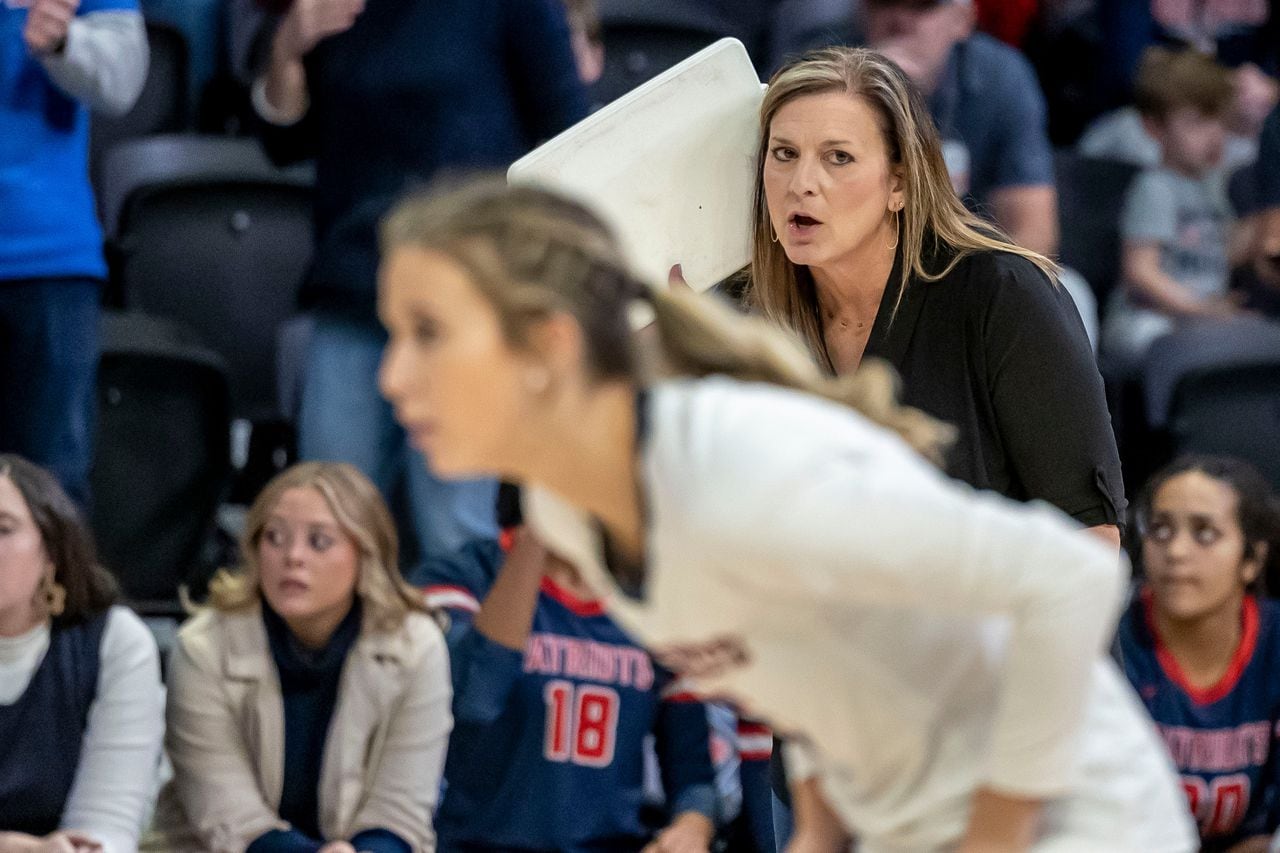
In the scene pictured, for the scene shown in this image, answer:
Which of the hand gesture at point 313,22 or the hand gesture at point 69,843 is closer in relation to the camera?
the hand gesture at point 69,843

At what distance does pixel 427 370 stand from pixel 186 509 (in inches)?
129

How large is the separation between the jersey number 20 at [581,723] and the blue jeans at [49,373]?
42.0 inches

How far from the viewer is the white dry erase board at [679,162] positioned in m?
2.79

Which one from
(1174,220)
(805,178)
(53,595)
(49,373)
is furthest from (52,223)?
(1174,220)

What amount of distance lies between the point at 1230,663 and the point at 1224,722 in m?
0.15

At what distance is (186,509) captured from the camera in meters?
4.78

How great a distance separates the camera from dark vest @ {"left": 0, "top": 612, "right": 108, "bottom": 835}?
378 centimetres

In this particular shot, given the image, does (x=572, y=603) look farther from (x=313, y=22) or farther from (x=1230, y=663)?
(x=1230, y=663)

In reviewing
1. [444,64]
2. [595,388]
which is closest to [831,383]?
[595,388]

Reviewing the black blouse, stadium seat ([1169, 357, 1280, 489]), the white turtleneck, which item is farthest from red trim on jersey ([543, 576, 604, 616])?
stadium seat ([1169, 357, 1280, 489])

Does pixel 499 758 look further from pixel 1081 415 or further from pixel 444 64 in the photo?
pixel 1081 415

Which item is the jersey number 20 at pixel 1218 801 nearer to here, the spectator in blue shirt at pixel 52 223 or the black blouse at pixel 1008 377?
the black blouse at pixel 1008 377

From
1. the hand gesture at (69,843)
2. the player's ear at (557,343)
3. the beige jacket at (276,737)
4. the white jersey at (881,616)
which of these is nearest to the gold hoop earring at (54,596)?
the beige jacket at (276,737)

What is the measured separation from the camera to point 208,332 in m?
5.25
